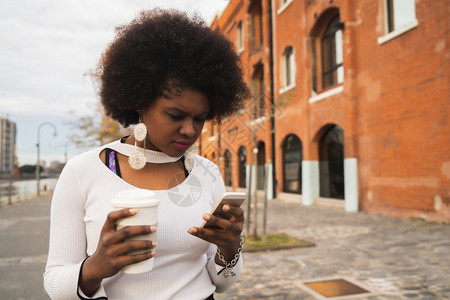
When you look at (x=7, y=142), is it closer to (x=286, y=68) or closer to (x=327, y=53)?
(x=286, y=68)

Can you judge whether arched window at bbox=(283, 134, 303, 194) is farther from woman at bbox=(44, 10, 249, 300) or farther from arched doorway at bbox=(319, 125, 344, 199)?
woman at bbox=(44, 10, 249, 300)

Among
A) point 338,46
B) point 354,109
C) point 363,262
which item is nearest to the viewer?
point 363,262

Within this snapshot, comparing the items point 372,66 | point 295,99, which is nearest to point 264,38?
point 295,99

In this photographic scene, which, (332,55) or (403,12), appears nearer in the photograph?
(403,12)

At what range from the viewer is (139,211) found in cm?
112

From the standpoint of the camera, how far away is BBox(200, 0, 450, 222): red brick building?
29.4 feet

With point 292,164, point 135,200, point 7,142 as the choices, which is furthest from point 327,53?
point 7,142

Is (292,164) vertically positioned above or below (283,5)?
below

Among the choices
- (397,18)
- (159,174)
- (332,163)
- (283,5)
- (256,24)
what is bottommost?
(159,174)

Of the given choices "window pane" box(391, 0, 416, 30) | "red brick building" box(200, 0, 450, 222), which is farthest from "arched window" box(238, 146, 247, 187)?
"window pane" box(391, 0, 416, 30)

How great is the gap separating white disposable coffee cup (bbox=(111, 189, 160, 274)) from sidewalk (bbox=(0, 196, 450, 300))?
3.36 m

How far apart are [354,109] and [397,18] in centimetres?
304

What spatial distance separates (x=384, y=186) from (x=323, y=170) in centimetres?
393

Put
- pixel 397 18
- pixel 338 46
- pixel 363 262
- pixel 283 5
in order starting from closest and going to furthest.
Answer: pixel 363 262, pixel 397 18, pixel 338 46, pixel 283 5
